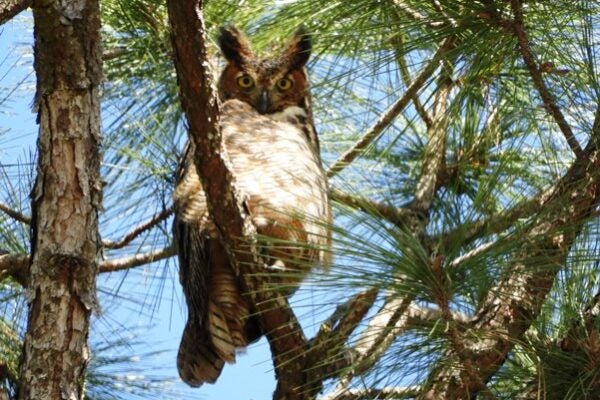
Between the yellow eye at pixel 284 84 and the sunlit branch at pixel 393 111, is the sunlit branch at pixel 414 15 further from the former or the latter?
the yellow eye at pixel 284 84

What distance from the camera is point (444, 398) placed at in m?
1.74

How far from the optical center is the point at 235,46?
295cm

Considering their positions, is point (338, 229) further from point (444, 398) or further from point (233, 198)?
point (233, 198)

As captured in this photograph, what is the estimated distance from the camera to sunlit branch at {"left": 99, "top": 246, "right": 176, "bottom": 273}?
258 centimetres

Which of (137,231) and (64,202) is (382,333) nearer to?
(64,202)

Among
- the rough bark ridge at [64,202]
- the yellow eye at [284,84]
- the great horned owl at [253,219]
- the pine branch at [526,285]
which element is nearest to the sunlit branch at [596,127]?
the pine branch at [526,285]

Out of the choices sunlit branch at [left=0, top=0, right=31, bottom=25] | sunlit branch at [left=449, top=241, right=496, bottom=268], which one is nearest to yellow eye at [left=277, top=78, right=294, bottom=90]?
sunlit branch at [left=0, top=0, right=31, bottom=25]

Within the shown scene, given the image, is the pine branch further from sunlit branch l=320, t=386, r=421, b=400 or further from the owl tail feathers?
the owl tail feathers

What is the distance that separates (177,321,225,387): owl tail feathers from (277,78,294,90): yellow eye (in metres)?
0.84

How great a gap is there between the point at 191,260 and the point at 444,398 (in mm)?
794

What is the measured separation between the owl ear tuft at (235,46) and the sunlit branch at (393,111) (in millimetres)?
380

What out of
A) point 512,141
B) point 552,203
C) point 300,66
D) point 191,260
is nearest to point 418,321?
point 552,203

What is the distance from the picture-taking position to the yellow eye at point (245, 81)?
301 cm

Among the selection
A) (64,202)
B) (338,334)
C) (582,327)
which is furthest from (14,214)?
(582,327)
